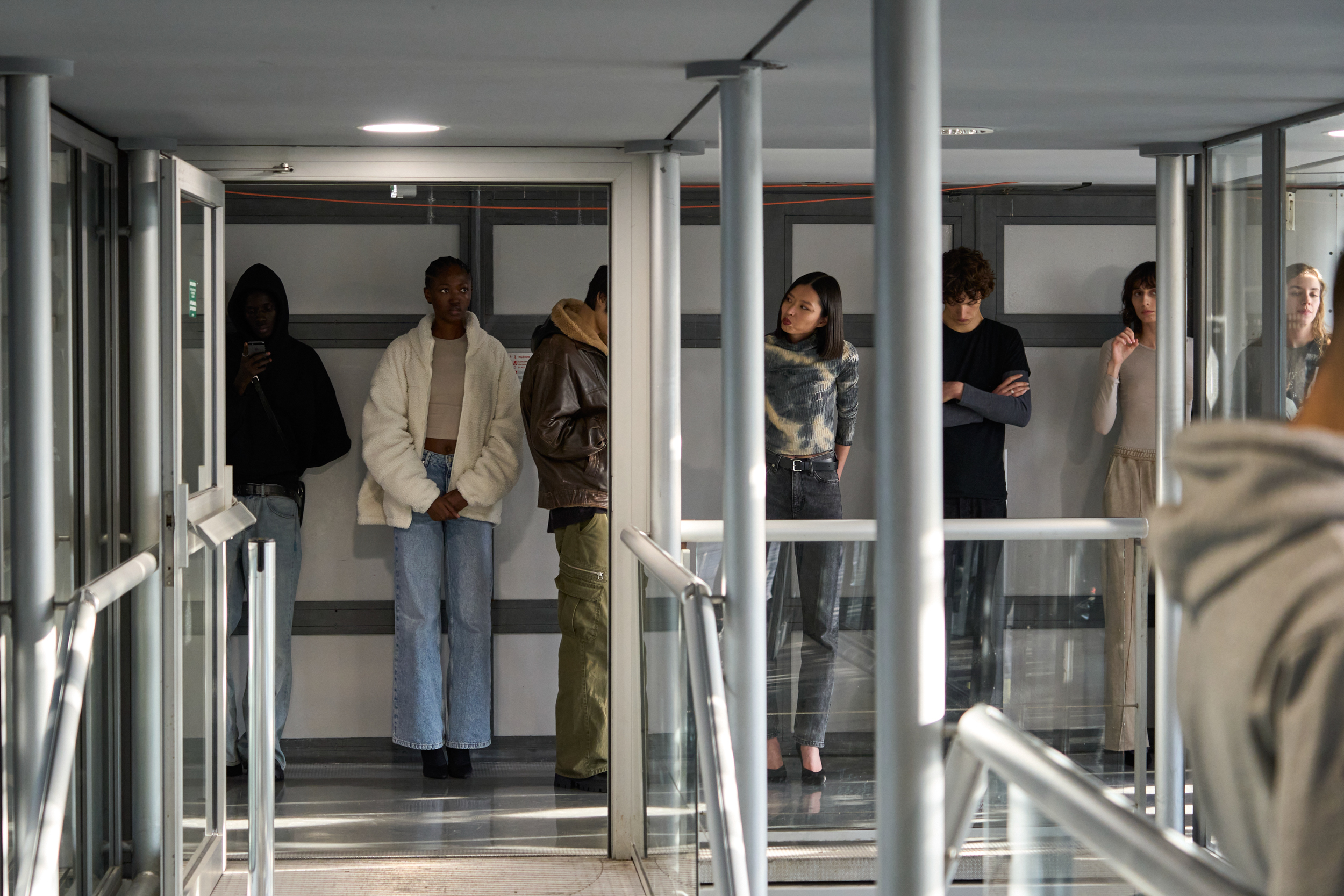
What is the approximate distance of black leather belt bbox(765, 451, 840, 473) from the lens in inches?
170

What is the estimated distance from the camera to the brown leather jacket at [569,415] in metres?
4.21

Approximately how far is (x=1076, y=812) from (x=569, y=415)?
3146 millimetres

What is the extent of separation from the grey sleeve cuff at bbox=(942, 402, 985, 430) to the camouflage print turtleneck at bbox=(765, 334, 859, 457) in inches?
15.7

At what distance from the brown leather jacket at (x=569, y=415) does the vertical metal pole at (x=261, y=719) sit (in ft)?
3.94

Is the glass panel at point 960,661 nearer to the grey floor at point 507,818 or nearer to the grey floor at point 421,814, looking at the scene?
the grey floor at point 507,818

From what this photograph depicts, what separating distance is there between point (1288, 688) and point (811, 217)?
4.34m

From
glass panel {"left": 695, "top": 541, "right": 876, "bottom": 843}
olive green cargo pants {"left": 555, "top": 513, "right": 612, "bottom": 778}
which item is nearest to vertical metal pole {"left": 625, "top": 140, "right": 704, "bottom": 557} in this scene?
glass panel {"left": 695, "top": 541, "right": 876, "bottom": 843}

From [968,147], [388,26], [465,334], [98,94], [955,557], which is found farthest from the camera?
[465,334]

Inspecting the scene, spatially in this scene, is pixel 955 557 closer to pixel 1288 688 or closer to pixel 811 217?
pixel 811 217

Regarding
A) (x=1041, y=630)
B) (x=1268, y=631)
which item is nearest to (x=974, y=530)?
(x=1041, y=630)

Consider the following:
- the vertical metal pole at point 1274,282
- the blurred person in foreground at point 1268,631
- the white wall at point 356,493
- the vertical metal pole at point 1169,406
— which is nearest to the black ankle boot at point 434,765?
the white wall at point 356,493

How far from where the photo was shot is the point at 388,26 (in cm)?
216

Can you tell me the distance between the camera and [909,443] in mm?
1530

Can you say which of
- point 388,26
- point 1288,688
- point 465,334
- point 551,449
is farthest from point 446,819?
point 1288,688
